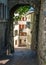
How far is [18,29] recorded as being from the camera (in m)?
51.9

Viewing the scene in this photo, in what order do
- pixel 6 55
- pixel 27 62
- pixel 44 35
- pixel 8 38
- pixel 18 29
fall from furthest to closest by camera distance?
pixel 18 29 → pixel 8 38 → pixel 6 55 → pixel 27 62 → pixel 44 35

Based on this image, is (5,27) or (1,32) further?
(5,27)

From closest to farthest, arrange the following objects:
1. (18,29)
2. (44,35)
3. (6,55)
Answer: (44,35)
(6,55)
(18,29)

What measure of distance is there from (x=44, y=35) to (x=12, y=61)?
7.08m

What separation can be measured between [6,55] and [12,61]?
9.80 feet

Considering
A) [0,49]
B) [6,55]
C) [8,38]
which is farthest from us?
[8,38]

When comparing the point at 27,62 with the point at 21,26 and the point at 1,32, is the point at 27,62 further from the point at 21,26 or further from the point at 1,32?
the point at 21,26

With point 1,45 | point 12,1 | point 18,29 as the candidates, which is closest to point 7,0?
point 12,1

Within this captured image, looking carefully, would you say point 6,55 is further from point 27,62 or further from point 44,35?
point 44,35

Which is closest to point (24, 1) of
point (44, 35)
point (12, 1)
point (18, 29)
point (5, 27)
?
point (12, 1)

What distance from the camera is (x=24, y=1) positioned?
74.5 ft

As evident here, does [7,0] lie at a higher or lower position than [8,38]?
higher

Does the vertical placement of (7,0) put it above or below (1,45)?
above

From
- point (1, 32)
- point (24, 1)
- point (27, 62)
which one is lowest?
point (27, 62)
